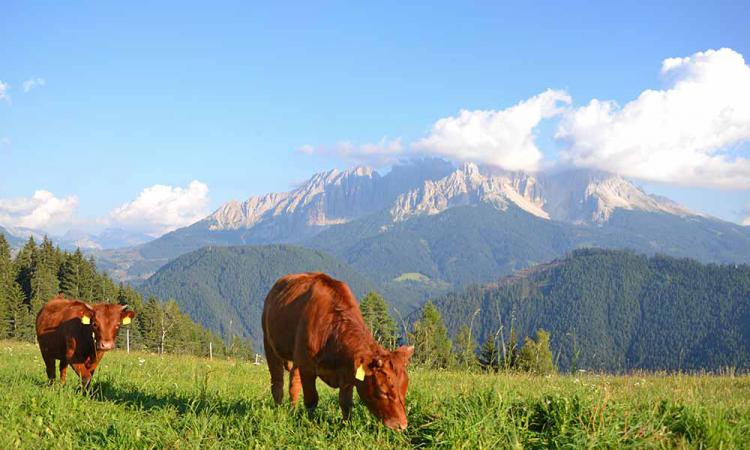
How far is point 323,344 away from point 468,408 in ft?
7.57

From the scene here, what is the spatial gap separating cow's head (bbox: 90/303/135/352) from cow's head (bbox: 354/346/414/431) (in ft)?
24.9

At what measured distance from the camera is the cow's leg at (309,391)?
8586 mm

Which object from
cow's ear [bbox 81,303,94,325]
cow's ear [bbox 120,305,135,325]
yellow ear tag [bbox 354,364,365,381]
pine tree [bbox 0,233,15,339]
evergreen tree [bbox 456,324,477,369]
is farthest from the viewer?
pine tree [bbox 0,233,15,339]

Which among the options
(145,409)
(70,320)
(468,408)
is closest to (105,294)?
(70,320)

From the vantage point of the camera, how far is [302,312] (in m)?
9.12

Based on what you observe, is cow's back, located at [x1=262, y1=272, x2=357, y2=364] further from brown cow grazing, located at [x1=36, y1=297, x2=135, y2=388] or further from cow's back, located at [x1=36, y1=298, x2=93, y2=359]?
cow's back, located at [x1=36, y1=298, x2=93, y2=359]

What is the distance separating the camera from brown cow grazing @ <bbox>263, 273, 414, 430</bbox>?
7.34m

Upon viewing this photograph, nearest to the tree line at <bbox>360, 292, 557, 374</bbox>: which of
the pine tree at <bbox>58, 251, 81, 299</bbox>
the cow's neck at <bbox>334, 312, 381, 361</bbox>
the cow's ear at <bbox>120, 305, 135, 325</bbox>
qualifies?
the cow's neck at <bbox>334, 312, 381, 361</bbox>

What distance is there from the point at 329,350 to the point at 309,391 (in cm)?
86

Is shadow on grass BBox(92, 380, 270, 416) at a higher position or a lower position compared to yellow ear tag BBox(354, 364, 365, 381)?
lower

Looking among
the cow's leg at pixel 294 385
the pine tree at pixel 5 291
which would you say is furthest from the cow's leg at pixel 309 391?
the pine tree at pixel 5 291

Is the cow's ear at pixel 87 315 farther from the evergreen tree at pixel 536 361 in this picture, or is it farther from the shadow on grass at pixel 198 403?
the evergreen tree at pixel 536 361

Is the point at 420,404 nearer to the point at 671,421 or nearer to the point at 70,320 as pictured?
the point at 671,421

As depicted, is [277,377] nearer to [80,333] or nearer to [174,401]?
[174,401]
